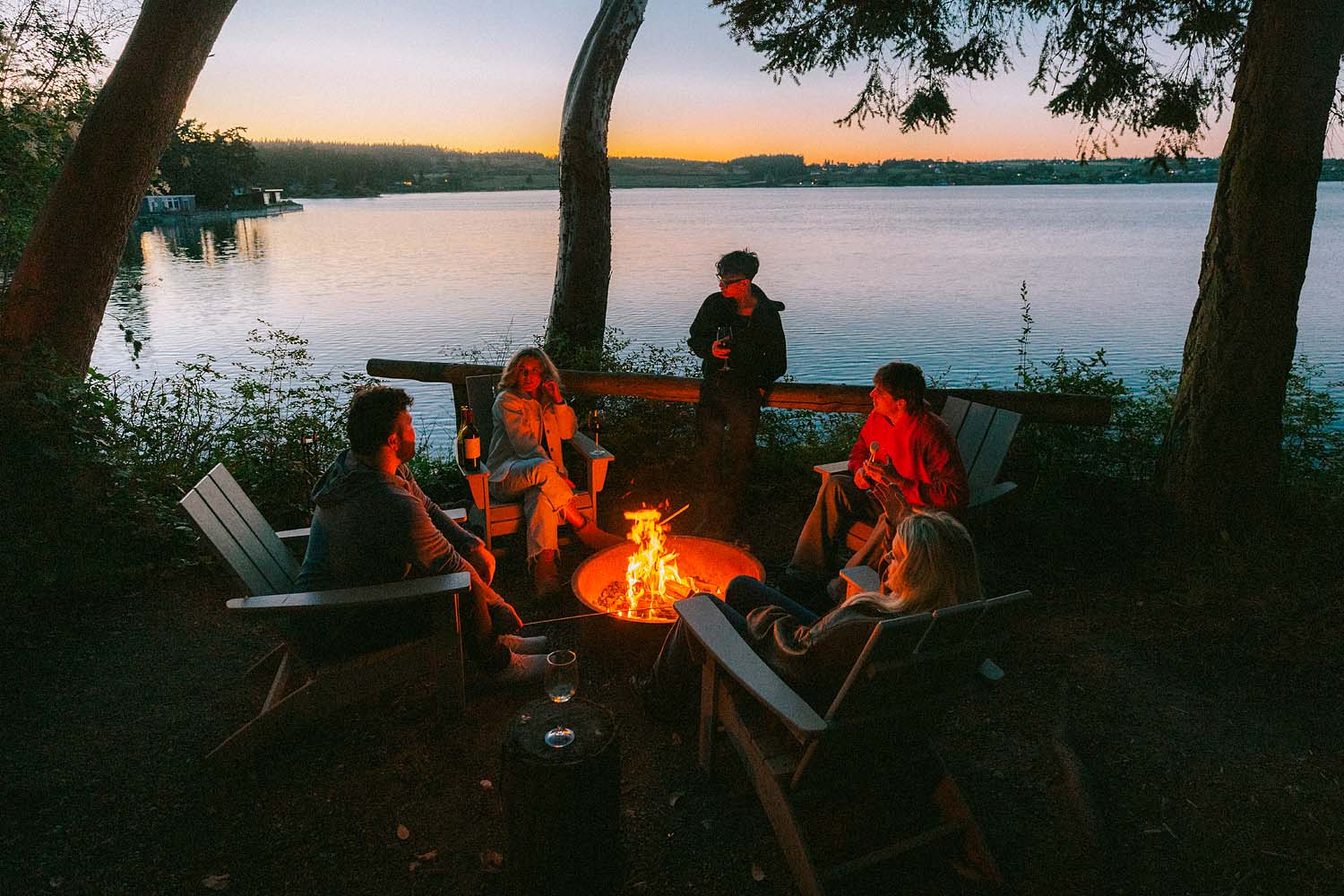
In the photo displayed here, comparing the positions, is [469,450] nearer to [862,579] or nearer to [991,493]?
[862,579]

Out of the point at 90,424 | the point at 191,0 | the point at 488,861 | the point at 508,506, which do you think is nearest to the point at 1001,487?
the point at 508,506

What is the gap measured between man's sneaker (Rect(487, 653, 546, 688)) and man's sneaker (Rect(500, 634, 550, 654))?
0.31 feet

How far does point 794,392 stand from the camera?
560cm

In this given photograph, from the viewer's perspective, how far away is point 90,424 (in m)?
4.54

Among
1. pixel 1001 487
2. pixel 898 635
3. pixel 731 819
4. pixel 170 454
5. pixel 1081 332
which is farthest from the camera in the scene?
pixel 1081 332

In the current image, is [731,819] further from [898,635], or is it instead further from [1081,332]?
[1081,332]

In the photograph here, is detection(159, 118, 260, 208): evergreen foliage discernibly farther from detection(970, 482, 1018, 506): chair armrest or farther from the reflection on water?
detection(970, 482, 1018, 506): chair armrest

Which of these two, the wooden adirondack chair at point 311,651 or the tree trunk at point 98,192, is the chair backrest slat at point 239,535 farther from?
the tree trunk at point 98,192

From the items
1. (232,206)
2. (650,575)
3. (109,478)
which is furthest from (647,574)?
(232,206)

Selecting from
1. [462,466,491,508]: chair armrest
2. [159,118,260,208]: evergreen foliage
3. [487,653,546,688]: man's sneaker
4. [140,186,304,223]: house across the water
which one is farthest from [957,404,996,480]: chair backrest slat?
[159,118,260,208]: evergreen foliage

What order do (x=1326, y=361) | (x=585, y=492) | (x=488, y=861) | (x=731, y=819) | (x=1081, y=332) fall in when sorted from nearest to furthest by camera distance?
1. (x=488, y=861)
2. (x=731, y=819)
3. (x=585, y=492)
4. (x=1326, y=361)
5. (x=1081, y=332)

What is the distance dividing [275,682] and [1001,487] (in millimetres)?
3681

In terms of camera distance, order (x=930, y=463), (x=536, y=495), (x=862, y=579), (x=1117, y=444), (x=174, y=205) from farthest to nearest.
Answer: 1. (x=174, y=205)
2. (x=1117, y=444)
3. (x=536, y=495)
4. (x=930, y=463)
5. (x=862, y=579)

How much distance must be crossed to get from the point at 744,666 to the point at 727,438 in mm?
2859
